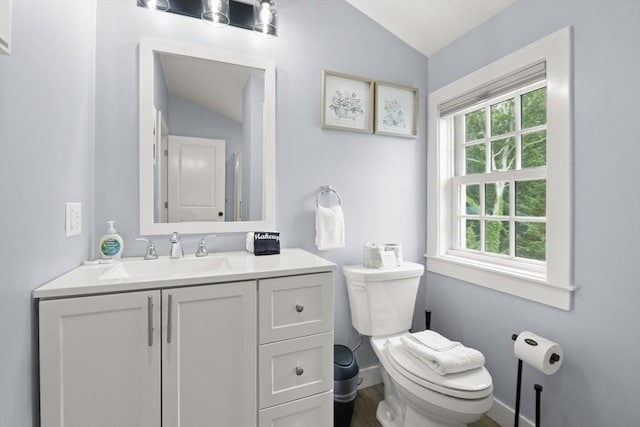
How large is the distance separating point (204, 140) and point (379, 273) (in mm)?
1155

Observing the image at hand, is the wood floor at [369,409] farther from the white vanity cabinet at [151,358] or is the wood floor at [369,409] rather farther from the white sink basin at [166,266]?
the white sink basin at [166,266]

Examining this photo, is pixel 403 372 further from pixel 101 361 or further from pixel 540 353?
pixel 101 361

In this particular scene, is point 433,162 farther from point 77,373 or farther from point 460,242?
point 77,373

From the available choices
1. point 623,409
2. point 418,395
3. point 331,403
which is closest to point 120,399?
point 331,403

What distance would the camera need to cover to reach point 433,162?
2.03 metres

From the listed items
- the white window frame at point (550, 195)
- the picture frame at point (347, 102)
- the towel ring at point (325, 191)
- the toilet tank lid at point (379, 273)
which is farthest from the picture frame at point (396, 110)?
the toilet tank lid at point (379, 273)

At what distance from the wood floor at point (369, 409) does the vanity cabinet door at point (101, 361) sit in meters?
1.06

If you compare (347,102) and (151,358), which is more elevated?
(347,102)

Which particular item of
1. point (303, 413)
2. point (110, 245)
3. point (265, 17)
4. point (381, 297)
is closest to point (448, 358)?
point (381, 297)

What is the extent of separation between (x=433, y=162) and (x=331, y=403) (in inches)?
60.6

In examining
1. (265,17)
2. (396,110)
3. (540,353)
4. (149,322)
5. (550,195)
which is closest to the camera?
(149,322)

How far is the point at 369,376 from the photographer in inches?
75.2

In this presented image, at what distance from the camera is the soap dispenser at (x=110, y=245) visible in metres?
1.31

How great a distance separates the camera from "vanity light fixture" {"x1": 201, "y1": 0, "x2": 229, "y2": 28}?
1490 millimetres
